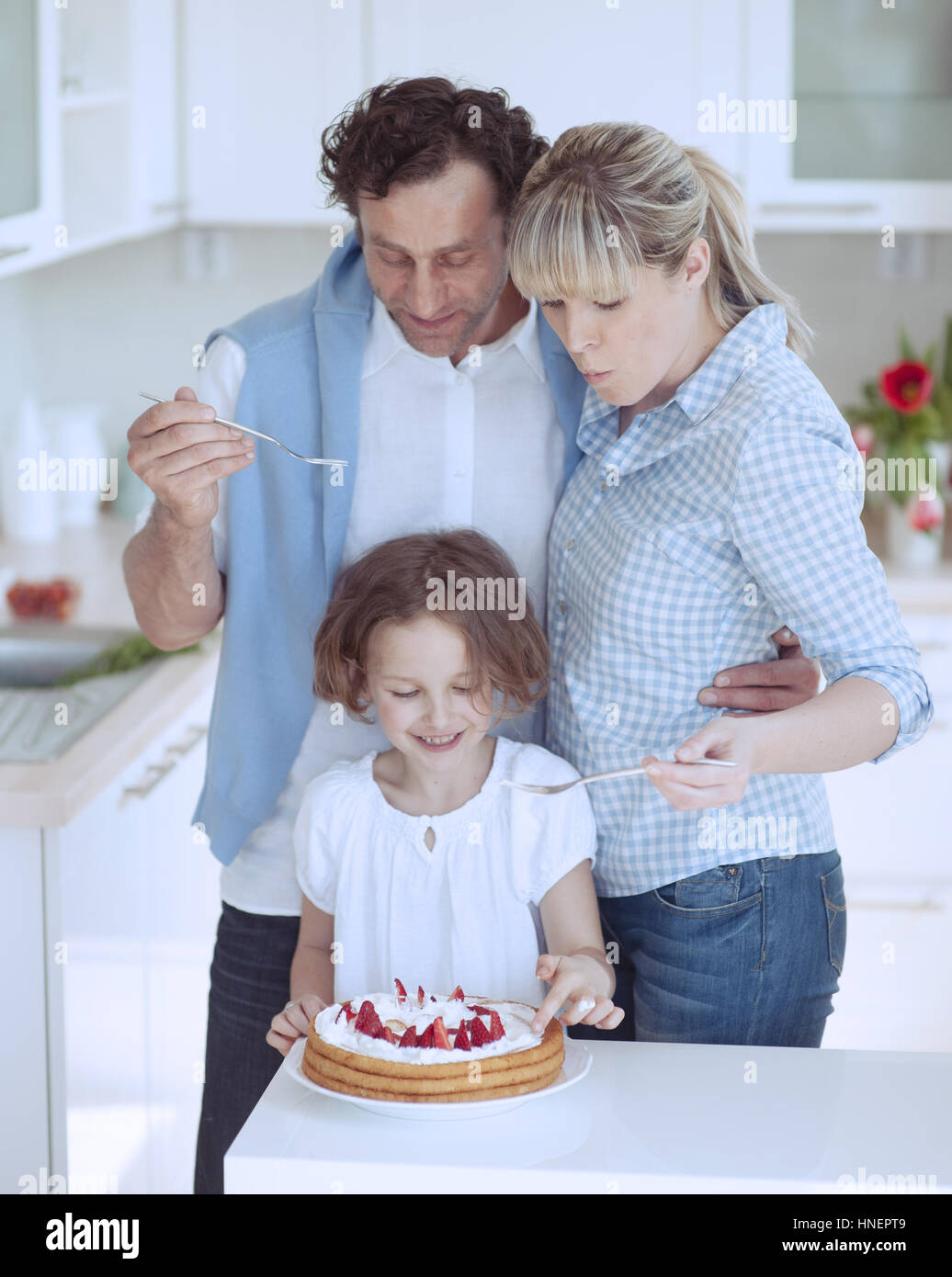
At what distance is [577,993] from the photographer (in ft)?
3.81

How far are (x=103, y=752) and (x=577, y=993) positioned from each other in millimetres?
858

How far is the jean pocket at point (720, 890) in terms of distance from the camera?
4.12 feet

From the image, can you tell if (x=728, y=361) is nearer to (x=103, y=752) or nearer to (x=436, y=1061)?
(x=436, y=1061)

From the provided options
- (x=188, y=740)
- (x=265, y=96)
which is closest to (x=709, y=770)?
(x=188, y=740)

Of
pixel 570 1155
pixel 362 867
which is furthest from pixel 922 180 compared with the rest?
pixel 570 1155

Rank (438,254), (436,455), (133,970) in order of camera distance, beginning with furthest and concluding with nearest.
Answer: (133,970), (436,455), (438,254)

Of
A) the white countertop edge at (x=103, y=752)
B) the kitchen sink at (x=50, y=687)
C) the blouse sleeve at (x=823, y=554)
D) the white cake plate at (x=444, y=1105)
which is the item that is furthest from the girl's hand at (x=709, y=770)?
the kitchen sink at (x=50, y=687)

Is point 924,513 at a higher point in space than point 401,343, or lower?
lower

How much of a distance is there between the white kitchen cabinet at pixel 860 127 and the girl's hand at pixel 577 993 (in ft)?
6.49

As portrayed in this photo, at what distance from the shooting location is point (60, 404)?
10.3 feet

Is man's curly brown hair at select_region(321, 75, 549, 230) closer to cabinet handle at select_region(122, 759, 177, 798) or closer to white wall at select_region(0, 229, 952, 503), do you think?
cabinet handle at select_region(122, 759, 177, 798)

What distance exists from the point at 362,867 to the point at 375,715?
154 mm

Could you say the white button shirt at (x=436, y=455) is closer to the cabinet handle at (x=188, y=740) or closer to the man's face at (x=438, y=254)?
the man's face at (x=438, y=254)
